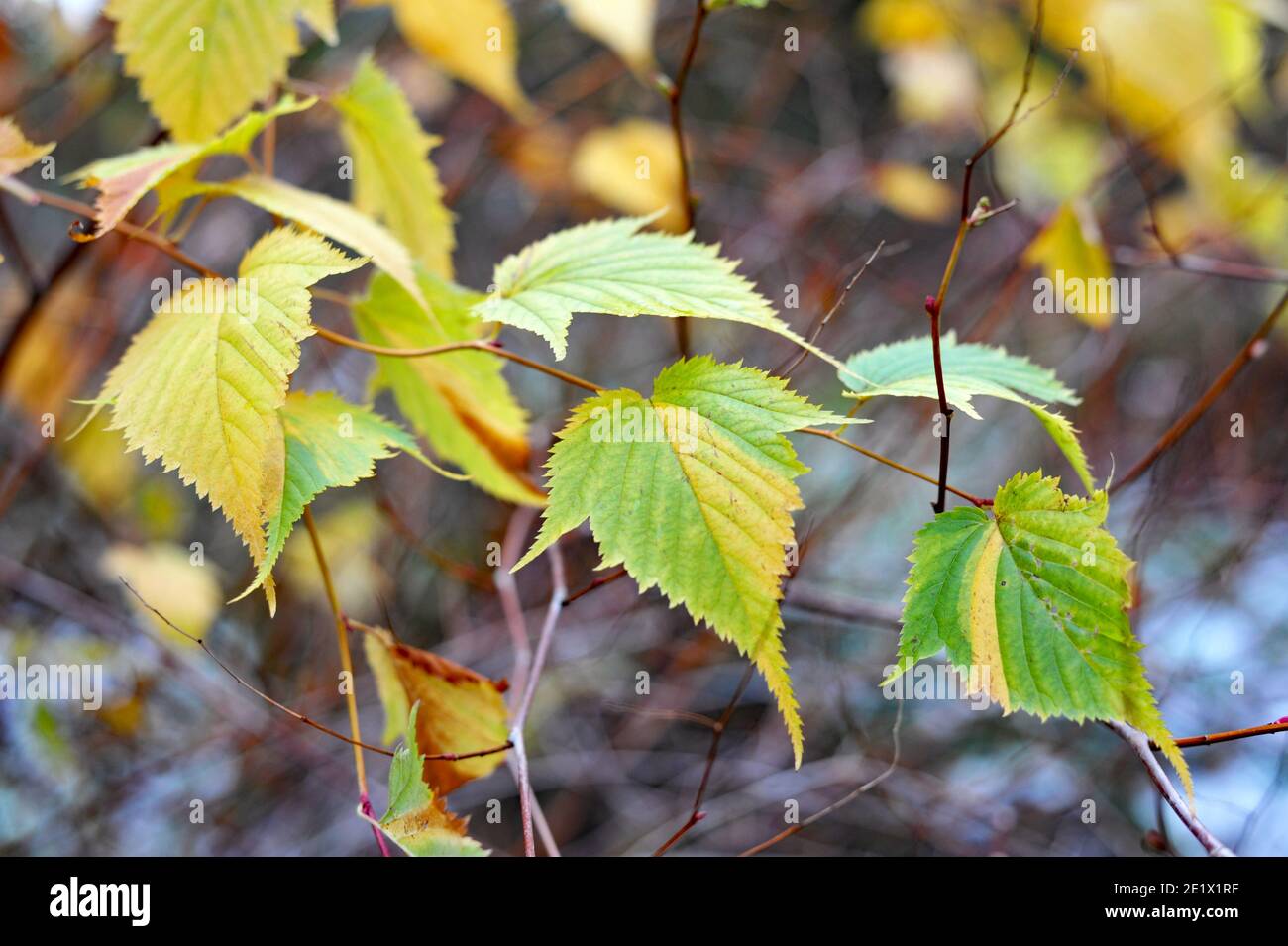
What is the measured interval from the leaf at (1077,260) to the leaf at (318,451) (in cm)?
83

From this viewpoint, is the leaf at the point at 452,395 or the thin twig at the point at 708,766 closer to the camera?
the thin twig at the point at 708,766

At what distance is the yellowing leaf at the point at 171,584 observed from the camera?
1331 mm

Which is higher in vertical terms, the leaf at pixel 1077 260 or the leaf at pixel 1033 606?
the leaf at pixel 1077 260

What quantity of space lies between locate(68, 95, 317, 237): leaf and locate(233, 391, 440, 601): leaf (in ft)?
0.50

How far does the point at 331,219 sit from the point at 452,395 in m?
0.18

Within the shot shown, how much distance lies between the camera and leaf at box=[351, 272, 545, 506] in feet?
2.43

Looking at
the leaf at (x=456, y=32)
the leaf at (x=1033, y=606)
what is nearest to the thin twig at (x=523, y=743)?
Result: the leaf at (x=1033, y=606)

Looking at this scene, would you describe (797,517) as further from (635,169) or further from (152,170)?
(152,170)

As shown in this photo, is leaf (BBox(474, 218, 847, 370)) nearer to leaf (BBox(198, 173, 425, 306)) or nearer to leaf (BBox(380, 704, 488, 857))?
leaf (BBox(198, 173, 425, 306))

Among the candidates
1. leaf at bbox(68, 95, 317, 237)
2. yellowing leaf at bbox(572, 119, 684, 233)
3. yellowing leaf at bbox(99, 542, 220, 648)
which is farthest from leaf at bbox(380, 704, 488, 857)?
yellowing leaf at bbox(572, 119, 684, 233)

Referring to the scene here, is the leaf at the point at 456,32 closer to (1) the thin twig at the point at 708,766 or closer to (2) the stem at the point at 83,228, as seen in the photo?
(2) the stem at the point at 83,228

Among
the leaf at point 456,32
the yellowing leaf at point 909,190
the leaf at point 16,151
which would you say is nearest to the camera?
the leaf at point 16,151

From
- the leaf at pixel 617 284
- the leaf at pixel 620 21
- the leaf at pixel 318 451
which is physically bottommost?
the leaf at pixel 318 451

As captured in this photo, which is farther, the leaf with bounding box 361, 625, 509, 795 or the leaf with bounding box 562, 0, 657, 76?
the leaf with bounding box 562, 0, 657, 76
